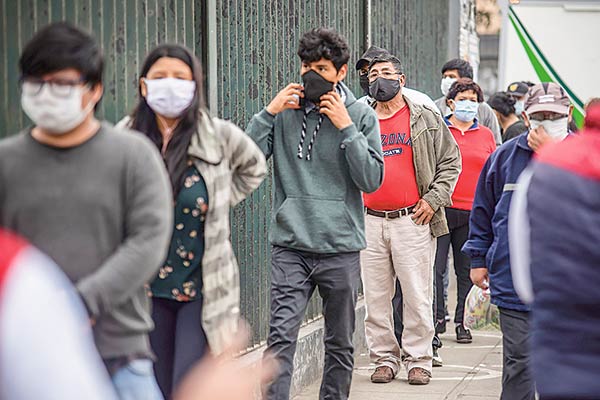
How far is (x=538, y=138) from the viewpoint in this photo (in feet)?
18.4

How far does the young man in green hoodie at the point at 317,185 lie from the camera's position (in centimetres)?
597

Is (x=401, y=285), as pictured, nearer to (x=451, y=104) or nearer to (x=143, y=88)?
(x=451, y=104)

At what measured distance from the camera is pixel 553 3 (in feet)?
45.3

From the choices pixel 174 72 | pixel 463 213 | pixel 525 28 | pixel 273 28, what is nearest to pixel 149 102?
pixel 174 72

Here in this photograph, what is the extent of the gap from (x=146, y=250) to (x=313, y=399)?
397 centimetres

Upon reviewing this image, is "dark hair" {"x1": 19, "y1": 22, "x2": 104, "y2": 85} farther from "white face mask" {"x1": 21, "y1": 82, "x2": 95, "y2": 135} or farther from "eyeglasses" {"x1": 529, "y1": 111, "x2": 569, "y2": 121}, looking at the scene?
"eyeglasses" {"x1": 529, "y1": 111, "x2": 569, "y2": 121}

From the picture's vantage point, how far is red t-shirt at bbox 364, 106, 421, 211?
7.76 meters

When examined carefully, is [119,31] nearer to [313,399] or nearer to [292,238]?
[292,238]

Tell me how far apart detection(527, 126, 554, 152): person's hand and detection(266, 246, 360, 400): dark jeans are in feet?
3.62

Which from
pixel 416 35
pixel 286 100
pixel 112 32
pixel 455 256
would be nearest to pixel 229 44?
pixel 286 100

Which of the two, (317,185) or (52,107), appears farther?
(317,185)

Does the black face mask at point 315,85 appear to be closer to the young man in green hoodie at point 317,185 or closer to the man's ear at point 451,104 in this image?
the young man in green hoodie at point 317,185

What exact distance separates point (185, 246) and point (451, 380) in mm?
4030

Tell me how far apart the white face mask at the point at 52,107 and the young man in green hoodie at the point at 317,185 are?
2317 millimetres
